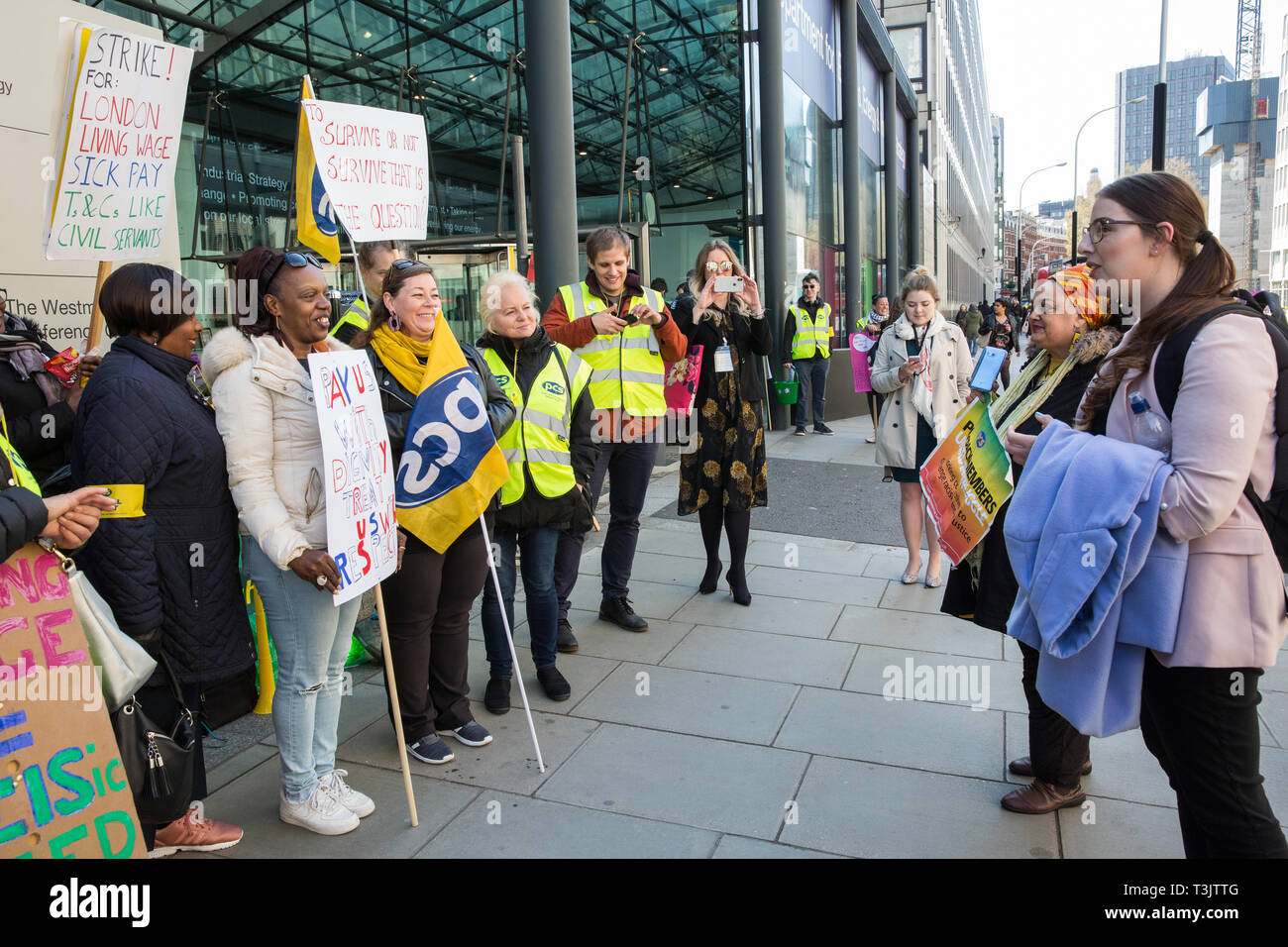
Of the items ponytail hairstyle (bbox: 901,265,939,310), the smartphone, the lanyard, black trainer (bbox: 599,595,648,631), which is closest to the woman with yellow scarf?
the lanyard

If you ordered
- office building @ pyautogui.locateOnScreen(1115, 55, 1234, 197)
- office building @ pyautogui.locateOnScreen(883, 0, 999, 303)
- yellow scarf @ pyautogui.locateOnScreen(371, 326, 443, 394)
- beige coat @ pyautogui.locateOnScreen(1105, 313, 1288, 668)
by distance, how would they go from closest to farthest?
beige coat @ pyautogui.locateOnScreen(1105, 313, 1288, 668) → yellow scarf @ pyautogui.locateOnScreen(371, 326, 443, 394) → office building @ pyautogui.locateOnScreen(883, 0, 999, 303) → office building @ pyautogui.locateOnScreen(1115, 55, 1234, 197)

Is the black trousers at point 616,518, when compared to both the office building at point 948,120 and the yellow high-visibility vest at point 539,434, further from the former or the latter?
the office building at point 948,120

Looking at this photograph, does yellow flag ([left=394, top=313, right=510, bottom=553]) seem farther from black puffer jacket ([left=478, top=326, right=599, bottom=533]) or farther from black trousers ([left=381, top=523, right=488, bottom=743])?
black puffer jacket ([left=478, top=326, right=599, bottom=533])

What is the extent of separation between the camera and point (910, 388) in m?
5.96

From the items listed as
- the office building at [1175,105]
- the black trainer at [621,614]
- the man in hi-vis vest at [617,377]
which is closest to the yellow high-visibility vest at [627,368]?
the man in hi-vis vest at [617,377]

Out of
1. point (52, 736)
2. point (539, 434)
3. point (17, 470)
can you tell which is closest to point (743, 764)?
point (539, 434)

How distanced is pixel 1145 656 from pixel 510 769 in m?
2.30

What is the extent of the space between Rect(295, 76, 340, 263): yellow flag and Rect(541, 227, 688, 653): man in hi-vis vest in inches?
48.3

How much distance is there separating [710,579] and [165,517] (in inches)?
140

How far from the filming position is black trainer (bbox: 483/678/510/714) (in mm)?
4168

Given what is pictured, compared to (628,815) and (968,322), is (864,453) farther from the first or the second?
(628,815)

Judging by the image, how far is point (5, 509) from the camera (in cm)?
233

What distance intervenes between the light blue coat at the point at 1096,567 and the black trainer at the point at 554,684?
236 cm
